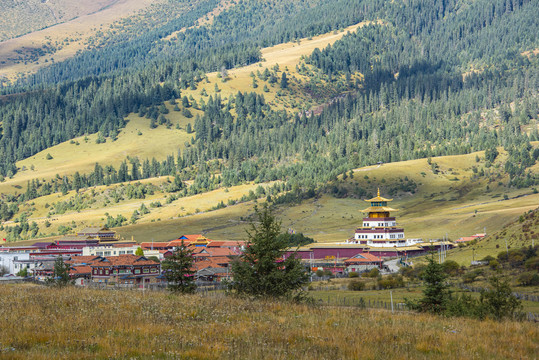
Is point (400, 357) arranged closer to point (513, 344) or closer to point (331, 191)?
point (513, 344)

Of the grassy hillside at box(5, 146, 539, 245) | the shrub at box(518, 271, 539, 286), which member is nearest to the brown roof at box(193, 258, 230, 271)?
the grassy hillside at box(5, 146, 539, 245)

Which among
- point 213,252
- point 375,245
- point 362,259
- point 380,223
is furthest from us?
point 380,223

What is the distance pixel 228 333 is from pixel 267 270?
499 inches

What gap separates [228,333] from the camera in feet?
58.1

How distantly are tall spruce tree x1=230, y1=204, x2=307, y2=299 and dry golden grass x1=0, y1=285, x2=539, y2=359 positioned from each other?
571 cm

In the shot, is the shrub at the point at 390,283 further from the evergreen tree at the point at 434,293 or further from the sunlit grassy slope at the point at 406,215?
the sunlit grassy slope at the point at 406,215

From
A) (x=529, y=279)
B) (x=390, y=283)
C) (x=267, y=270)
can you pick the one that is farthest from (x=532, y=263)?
(x=267, y=270)

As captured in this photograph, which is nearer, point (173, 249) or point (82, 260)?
point (82, 260)

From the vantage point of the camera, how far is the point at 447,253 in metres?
106

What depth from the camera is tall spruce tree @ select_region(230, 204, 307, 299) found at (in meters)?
29.5

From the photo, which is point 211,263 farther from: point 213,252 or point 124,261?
point 124,261


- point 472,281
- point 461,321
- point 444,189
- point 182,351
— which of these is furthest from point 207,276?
point 444,189

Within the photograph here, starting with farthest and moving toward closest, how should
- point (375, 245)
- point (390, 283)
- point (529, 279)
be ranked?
point (375, 245), point (390, 283), point (529, 279)

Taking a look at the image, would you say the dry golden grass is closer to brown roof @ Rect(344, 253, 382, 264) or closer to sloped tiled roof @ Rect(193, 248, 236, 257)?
brown roof @ Rect(344, 253, 382, 264)
